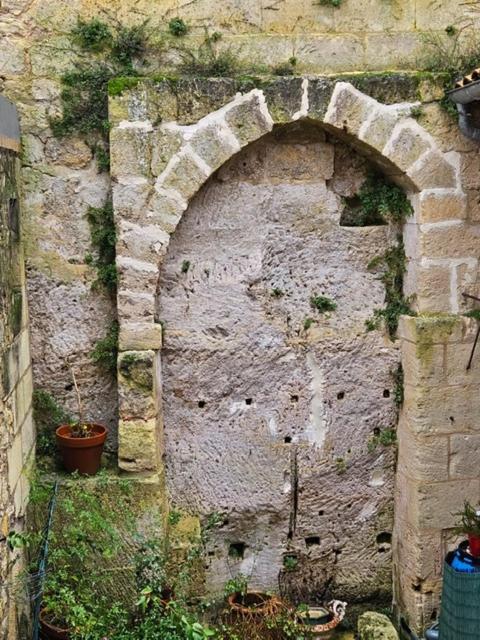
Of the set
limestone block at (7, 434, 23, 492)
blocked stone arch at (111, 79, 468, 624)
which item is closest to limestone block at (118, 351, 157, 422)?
blocked stone arch at (111, 79, 468, 624)

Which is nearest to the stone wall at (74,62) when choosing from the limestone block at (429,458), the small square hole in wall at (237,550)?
the small square hole in wall at (237,550)

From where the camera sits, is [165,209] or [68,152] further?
Result: [68,152]

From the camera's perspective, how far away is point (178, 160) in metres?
5.29

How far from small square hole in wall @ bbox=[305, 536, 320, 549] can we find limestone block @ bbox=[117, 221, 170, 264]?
2.36 metres

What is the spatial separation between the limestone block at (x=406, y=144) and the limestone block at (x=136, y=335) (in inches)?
75.0

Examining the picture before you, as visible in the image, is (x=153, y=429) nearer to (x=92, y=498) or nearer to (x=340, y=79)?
(x=92, y=498)

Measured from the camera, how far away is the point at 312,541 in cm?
610

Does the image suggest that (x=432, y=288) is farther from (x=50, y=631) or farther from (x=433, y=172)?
(x=50, y=631)

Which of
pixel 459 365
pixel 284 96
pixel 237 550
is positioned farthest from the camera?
pixel 237 550

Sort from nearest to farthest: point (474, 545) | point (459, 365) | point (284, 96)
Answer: point (474, 545), point (284, 96), point (459, 365)

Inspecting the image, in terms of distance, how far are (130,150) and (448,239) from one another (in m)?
2.16

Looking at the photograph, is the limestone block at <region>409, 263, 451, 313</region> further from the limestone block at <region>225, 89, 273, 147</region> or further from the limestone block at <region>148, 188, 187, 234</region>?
the limestone block at <region>148, 188, 187, 234</region>

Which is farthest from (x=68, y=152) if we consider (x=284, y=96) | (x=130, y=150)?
(x=284, y=96)

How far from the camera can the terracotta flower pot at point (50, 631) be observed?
4.90m
